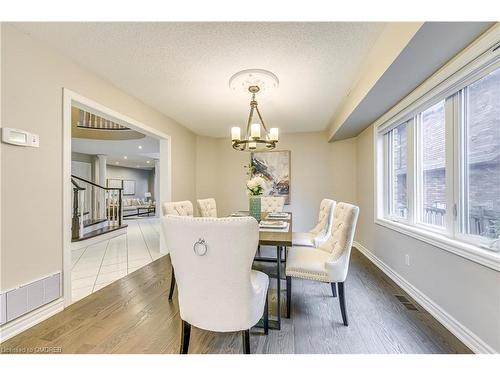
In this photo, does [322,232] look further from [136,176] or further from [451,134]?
[136,176]

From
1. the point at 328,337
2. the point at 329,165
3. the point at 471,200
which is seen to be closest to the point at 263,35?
the point at 471,200

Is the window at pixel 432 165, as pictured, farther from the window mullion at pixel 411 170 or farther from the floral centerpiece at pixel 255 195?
the floral centerpiece at pixel 255 195

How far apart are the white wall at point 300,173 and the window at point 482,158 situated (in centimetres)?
278

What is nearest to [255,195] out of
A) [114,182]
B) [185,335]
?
[185,335]

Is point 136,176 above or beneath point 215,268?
above

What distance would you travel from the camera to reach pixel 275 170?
4879 millimetres

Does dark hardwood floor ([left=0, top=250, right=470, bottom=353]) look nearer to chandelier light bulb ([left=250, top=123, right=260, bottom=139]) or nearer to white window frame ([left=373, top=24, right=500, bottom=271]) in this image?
white window frame ([left=373, top=24, right=500, bottom=271])

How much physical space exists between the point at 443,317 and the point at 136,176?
13.7 meters

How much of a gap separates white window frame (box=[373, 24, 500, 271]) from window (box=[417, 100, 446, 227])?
0.07m

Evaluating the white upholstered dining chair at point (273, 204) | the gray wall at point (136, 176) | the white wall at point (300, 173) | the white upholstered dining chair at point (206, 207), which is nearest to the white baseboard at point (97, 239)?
the white wall at point (300, 173)

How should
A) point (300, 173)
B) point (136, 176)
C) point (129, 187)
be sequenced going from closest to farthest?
point (300, 173) < point (129, 187) < point (136, 176)

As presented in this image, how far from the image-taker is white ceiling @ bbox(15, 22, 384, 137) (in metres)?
1.70

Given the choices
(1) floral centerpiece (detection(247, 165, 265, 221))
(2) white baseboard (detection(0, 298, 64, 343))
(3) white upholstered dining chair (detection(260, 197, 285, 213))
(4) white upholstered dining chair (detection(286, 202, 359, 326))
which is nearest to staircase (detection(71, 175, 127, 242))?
(2) white baseboard (detection(0, 298, 64, 343))
